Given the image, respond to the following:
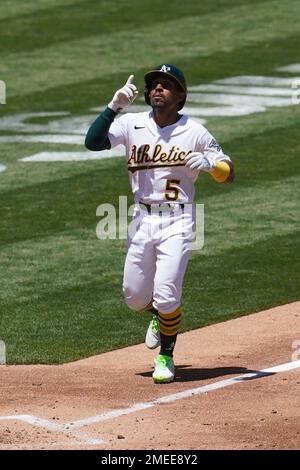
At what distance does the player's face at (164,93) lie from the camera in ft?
32.5

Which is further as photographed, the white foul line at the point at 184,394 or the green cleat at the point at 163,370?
the green cleat at the point at 163,370

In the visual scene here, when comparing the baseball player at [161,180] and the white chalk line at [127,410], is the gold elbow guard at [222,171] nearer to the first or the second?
the baseball player at [161,180]

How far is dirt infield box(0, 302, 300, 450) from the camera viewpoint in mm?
8125

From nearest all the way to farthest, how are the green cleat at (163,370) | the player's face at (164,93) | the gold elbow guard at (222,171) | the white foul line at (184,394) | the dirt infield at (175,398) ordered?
the dirt infield at (175,398), the white foul line at (184,394), the green cleat at (163,370), the gold elbow guard at (222,171), the player's face at (164,93)

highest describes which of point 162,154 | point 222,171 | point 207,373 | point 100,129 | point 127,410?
point 100,129

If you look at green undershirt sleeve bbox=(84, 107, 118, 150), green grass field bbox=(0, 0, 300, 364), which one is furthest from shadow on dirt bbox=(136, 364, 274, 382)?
green undershirt sleeve bbox=(84, 107, 118, 150)

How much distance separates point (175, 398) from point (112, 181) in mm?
7550

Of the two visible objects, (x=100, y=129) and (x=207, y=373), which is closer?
(x=100, y=129)

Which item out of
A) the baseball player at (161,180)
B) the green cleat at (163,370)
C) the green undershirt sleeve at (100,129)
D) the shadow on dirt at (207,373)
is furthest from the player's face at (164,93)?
the shadow on dirt at (207,373)

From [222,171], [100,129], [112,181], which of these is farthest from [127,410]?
[112,181]

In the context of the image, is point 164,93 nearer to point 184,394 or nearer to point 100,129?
point 100,129

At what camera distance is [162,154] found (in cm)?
988

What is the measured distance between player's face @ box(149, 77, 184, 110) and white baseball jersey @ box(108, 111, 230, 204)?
0.17 m

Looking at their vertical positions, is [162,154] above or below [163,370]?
above
